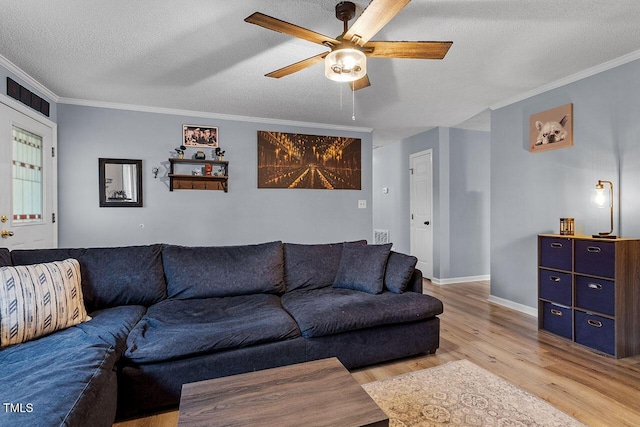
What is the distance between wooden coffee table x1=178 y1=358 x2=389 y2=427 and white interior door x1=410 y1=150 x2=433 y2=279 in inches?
159

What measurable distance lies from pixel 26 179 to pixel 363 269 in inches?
130

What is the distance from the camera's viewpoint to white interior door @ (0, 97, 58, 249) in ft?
8.72

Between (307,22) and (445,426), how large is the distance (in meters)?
2.57

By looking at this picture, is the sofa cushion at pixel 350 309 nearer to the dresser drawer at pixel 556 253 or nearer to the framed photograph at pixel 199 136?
the dresser drawer at pixel 556 253

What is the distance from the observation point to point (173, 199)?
3.98 meters

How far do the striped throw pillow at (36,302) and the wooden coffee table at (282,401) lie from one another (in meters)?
1.03

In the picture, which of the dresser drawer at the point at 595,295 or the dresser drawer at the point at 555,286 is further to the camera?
the dresser drawer at the point at 555,286

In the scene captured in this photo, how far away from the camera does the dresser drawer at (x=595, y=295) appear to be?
244 centimetres

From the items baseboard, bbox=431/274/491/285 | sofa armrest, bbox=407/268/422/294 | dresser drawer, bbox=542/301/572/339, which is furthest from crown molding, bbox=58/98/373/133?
dresser drawer, bbox=542/301/572/339

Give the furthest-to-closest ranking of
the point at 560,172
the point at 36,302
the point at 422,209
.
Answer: the point at 422,209 < the point at 560,172 < the point at 36,302

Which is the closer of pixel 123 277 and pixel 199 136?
pixel 123 277

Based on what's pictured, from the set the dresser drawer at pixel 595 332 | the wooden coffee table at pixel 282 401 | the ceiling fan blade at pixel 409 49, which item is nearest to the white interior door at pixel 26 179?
the wooden coffee table at pixel 282 401

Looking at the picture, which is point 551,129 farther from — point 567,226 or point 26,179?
point 26,179

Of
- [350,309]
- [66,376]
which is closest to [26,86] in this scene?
[66,376]
